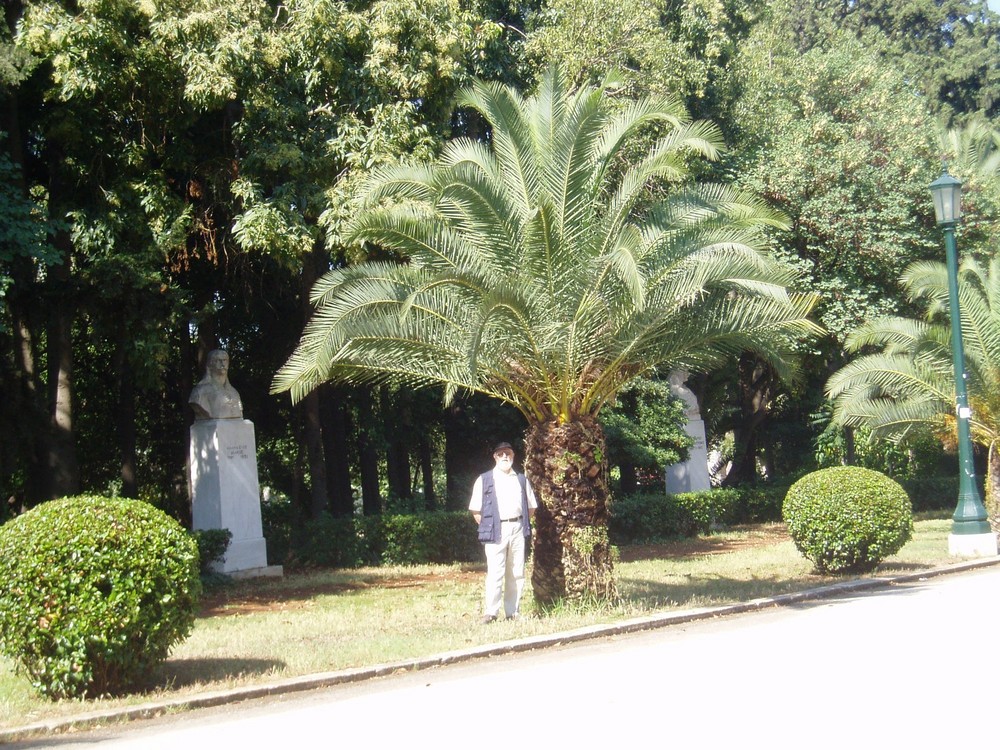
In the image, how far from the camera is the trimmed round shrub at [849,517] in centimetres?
1477

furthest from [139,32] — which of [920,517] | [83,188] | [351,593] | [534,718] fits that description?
[920,517]

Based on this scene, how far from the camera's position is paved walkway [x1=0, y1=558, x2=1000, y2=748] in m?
6.82

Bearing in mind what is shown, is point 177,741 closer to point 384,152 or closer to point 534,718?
point 534,718

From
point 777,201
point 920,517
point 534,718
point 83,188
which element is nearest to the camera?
point 534,718

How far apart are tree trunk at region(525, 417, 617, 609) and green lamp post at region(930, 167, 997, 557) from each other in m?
7.74

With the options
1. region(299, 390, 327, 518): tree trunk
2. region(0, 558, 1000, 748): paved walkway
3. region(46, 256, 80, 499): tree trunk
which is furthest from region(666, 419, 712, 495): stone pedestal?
region(0, 558, 1000, 748): paved walkway

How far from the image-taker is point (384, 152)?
53.5 feet

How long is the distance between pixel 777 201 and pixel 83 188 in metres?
14.8

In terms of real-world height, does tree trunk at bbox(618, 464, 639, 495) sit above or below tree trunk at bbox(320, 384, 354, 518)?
below

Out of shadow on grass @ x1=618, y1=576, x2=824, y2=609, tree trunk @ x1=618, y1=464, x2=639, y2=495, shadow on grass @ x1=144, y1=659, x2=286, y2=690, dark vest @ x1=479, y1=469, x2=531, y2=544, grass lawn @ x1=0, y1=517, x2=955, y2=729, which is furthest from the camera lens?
tree trunk @ x1=618, y1=464, x2=639, y2=495

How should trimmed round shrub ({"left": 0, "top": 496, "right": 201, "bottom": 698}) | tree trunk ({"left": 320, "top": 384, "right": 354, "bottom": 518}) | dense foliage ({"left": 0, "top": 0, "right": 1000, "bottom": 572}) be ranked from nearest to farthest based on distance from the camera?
trimmed round shrub ({"left": 0, "top": 496, "right": 201, "bottom": 698}) → dense foliage ({"left": 0, "top": 0, "right": 1000, "bottom": 572}) → tree trunk ({"left": 320, "top": 384, "right": 354, "bottom": 518})

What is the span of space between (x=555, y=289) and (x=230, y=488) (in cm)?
889

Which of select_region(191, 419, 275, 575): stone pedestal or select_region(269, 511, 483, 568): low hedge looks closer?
select_region(191, 419, 275, 575): stone pedestal

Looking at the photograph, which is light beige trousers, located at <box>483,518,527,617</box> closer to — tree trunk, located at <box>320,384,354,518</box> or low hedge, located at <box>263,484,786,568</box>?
low hedge, located at <box>263,484,786,568</box>
